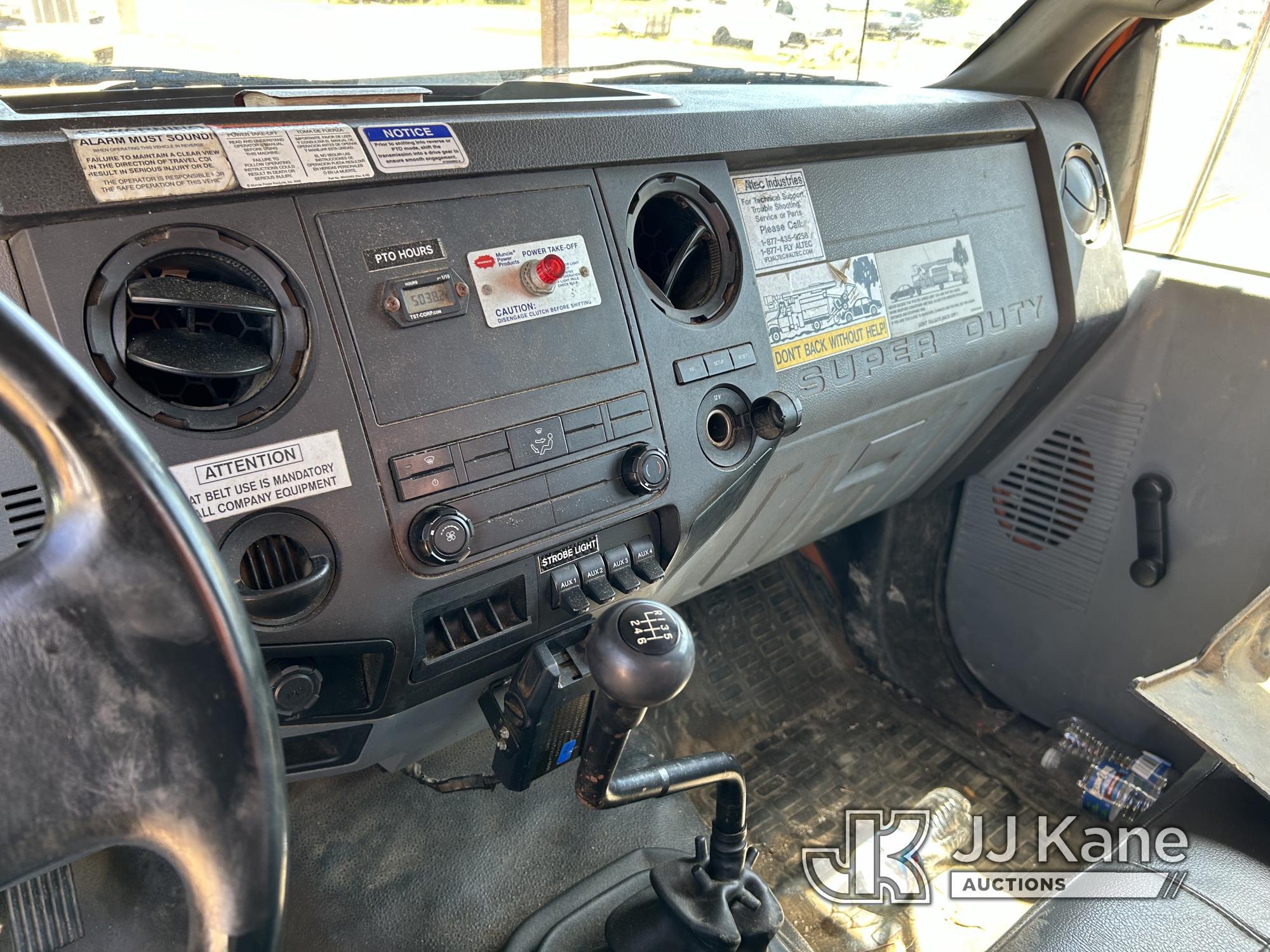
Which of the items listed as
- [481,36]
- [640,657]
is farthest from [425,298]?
[481,36]

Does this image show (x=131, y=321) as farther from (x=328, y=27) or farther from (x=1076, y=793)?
(x=1076, y=793)

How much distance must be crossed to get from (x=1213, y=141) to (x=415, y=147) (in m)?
1.59

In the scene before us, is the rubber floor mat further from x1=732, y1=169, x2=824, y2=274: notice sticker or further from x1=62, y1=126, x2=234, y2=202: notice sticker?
x1=62, y1=126, x2=234, y2=202: notice sticker

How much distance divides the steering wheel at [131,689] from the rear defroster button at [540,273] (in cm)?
62

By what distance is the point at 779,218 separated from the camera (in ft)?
4.48

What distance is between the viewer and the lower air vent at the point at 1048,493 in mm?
2002

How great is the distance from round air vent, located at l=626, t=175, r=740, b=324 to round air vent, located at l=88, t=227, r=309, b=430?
1.62 feet

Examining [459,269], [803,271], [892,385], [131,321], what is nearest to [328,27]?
[459,269]

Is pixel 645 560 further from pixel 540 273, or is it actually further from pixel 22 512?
pixel 22 512

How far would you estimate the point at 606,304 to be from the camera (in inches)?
46.0

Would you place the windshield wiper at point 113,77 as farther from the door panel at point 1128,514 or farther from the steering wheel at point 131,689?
the door panel at point 1128,514

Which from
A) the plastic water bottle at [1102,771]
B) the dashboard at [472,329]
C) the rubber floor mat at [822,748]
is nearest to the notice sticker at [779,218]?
the dashboard at [472,329]

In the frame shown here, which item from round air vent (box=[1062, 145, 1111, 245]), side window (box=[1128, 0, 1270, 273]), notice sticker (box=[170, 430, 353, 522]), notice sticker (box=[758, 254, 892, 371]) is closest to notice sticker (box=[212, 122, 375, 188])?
notice sticker (box=[170, 430, 353, 522])

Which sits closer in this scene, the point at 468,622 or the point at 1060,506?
the point at 468,622
